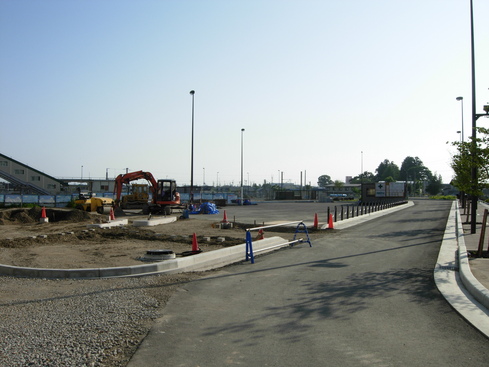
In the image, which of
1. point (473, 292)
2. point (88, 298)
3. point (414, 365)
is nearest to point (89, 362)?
point (88, 298)

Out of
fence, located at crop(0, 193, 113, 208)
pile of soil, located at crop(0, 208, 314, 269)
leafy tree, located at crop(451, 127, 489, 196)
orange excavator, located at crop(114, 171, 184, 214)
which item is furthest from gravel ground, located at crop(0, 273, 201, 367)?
fence, located at crop(0, 193, 113, 208)

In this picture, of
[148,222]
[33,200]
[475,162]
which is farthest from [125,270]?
[33,200]

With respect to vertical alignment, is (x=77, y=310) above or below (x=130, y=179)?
below

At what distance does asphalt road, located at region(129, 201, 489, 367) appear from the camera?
4.85 metres

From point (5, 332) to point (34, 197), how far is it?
141 feet

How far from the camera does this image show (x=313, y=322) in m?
6.14

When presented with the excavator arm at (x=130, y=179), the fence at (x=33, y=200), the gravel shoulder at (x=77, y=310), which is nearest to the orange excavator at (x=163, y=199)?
the excavator arm at (x=130, y=179)

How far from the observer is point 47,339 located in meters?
5.41

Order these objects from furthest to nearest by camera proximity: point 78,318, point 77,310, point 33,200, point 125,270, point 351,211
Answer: point 33,200
point 351,211
point 125,270
point 77,310
point 78,318

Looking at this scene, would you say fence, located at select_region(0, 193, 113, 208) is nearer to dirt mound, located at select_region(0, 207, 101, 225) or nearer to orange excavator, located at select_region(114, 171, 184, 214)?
dirt mound, located at select_region(0, 207, 101, 225)

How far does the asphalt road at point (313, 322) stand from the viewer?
4848 mm

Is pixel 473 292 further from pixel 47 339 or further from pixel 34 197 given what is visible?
pixel 34 197

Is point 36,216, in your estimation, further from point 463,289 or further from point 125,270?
point 463,289

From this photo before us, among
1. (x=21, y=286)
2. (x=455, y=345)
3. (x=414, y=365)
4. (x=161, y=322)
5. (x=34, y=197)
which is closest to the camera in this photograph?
(x=414, y=365)
